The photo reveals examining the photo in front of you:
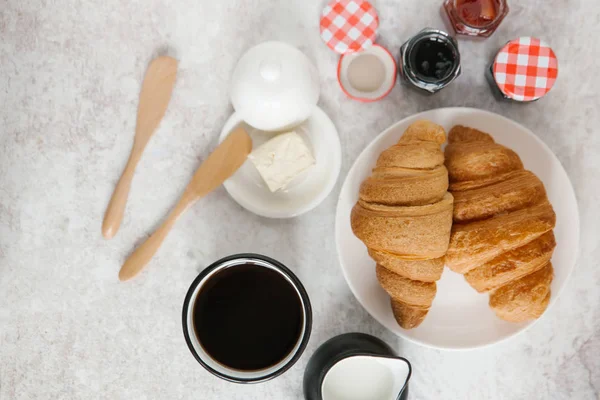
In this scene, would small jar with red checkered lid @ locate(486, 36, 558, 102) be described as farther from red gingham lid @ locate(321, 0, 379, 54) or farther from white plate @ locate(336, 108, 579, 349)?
red gingham lid @ locate(321, 0, 379, 54)

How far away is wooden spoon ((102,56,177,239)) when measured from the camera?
1024 mm

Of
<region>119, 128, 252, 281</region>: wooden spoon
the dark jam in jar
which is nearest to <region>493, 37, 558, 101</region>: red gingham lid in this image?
the dark jam in jar

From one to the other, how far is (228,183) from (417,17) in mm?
548

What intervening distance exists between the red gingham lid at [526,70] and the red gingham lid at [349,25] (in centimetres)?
27

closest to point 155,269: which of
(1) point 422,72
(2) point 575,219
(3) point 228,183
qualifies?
(3) point 228,183

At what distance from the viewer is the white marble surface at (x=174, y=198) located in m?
1.04

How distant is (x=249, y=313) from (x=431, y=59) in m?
0.61

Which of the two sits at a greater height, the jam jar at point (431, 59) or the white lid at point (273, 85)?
the jam jar at point (431, 59)

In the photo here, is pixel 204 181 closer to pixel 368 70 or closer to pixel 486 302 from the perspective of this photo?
pixel 368 70

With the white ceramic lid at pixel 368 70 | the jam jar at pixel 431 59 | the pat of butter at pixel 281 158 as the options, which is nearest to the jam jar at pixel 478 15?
the jam jar at pixel 431 59

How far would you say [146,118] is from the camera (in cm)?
103

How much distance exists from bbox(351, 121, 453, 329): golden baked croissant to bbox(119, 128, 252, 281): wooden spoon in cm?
26

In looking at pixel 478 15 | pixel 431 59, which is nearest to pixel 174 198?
pixel 431 59

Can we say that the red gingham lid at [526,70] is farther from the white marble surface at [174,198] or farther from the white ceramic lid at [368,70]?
the white ceramic lid at [368,70]
